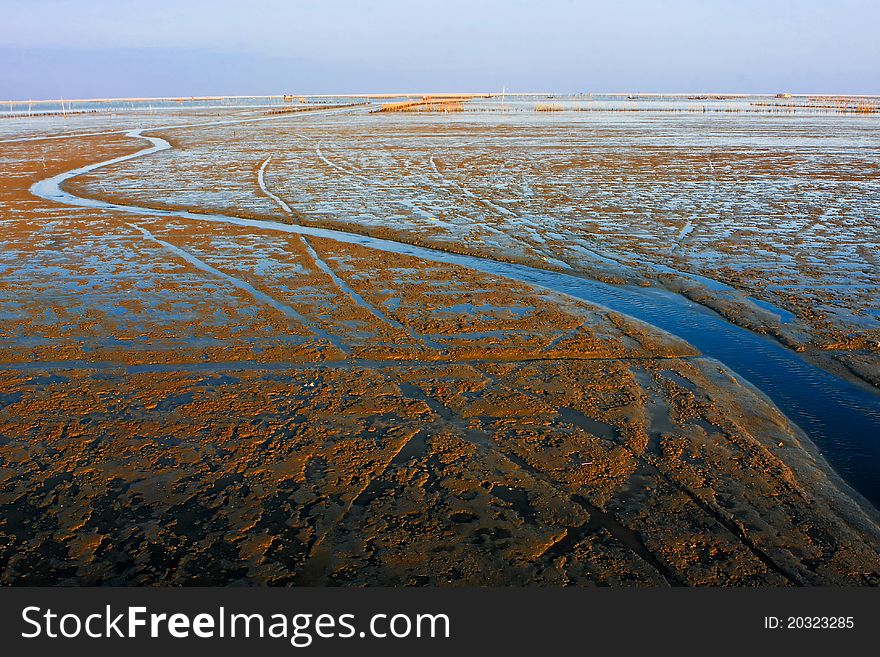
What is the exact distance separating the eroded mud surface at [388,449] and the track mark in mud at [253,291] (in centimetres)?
9

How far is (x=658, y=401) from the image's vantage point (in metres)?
5.76

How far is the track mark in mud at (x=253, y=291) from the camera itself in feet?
23.9

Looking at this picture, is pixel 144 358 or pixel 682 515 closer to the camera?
pixel 682 515

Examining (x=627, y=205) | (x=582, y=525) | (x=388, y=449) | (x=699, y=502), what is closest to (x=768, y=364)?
(x=699, y=502)

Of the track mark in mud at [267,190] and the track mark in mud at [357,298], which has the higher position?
the track mark in mud at [267,190]

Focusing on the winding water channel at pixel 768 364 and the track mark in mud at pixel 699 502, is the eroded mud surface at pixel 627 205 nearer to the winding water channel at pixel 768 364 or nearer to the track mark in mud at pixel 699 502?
the winding water channel at pixel 768 364

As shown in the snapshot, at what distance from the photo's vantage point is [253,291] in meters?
8.94

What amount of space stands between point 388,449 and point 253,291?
189 inches

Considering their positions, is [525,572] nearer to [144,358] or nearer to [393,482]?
[393,482]

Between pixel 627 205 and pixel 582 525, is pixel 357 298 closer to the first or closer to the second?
pixel 582 525

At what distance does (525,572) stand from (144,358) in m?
4.80

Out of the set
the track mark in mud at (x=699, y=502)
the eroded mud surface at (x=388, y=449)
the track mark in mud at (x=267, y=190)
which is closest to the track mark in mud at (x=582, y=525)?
the eroded mud surface at (x=388, y=449)

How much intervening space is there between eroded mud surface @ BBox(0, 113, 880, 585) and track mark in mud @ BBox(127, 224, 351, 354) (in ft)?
0.31

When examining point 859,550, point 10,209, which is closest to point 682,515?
point 859,550
